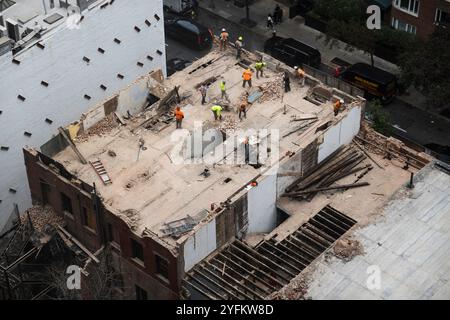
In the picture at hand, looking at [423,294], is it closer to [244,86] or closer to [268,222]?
[268,222]

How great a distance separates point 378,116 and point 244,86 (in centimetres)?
1577

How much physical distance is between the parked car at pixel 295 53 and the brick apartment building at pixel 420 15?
1078 cm

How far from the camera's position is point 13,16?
269 ft

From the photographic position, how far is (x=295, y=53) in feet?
354

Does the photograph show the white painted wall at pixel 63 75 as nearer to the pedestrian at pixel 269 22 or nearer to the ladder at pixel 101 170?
the ladder at pixel 101 170

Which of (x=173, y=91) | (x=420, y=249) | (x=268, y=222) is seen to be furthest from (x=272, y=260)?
(x=173, y=91)

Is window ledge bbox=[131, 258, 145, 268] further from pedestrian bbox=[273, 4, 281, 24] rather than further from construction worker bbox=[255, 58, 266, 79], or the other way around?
pedestrian bbox=[273, 4, 281, 24]

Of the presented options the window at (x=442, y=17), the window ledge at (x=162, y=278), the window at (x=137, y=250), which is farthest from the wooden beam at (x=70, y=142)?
the window at (x=442, y=17)

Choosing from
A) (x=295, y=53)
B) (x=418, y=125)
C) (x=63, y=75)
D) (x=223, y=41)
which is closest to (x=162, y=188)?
(x=63, y=75)

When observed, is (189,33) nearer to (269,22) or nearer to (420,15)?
(269,22)

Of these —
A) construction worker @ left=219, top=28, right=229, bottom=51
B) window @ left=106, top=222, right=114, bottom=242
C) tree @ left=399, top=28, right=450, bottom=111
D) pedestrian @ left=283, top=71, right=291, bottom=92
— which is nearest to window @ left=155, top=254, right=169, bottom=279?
window @ left=106, top=222, right=114, bottom=242

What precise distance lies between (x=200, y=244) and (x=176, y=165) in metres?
8.35

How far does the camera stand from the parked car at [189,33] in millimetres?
111812

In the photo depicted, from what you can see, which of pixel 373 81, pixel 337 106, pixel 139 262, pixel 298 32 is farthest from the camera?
pixel 298 32
